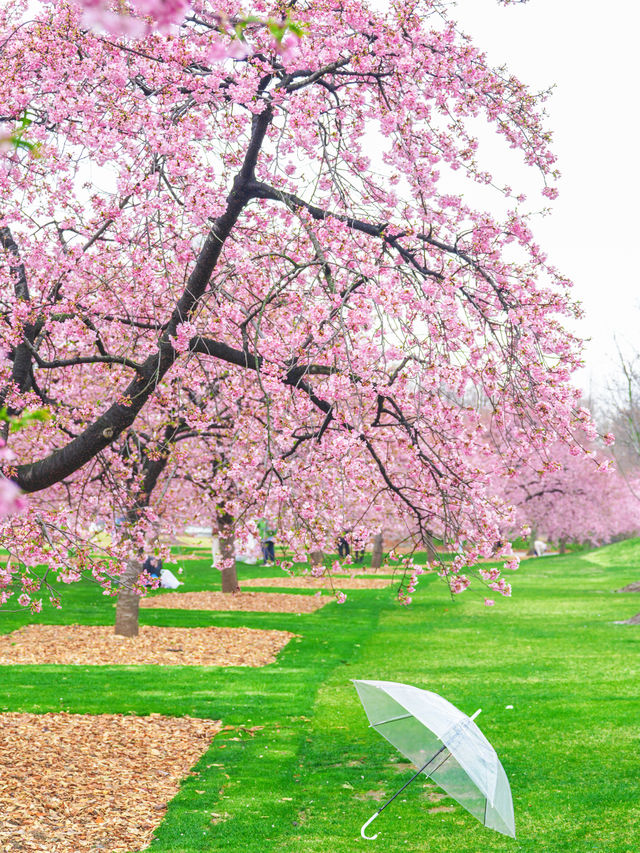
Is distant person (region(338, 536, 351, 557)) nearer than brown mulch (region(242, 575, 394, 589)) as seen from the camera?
Yes

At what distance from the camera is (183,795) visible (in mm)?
8086

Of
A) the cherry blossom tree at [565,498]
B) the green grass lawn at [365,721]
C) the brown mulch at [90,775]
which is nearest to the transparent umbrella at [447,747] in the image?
the green grass lawn at [365,721]

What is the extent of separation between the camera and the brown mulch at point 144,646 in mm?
15438

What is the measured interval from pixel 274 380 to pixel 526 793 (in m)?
4.67

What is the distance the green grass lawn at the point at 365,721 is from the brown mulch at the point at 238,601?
1.88 meters

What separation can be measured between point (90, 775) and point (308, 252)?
5.51m

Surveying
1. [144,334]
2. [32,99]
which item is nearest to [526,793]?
[144,334]

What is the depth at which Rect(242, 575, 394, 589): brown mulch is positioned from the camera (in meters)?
33.2

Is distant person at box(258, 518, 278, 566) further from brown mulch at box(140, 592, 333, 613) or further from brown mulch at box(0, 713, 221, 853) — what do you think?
brown mulch at box(0, 713, 221, 853)

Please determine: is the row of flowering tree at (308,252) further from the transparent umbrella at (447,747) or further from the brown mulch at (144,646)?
the brown mulch at (144,646)

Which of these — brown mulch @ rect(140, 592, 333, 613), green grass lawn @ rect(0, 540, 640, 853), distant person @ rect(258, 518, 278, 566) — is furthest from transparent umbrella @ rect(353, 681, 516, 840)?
brown mulch @ rect(140, 592, 333, 613)

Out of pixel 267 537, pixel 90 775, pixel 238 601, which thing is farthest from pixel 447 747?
pixel 267 537

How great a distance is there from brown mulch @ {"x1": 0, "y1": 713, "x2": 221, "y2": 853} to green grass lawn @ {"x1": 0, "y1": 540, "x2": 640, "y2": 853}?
11.7 inches

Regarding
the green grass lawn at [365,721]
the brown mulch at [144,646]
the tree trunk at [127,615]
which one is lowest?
the green grass lawn at [365,721]
